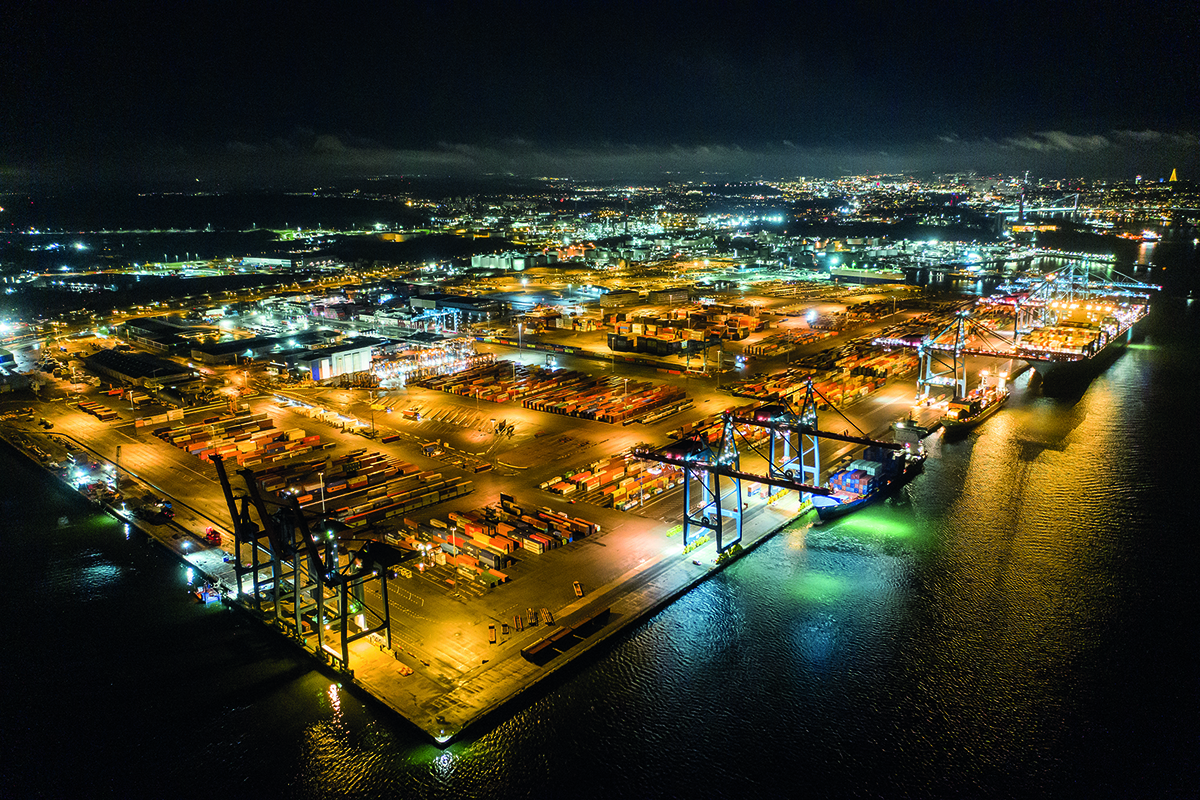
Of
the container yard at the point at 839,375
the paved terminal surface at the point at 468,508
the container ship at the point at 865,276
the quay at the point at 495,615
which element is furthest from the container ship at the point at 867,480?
the container ship at the point at 865,276

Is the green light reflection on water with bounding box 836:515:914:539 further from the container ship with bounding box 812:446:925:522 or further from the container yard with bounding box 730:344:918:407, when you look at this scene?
the container yard with bounding box 730:344:918:407

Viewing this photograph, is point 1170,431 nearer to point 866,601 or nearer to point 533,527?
point 866,601

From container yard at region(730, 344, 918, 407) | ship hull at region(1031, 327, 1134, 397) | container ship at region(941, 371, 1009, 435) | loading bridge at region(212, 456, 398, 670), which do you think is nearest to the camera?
loading bridge at region(212, 456, 398, 670)

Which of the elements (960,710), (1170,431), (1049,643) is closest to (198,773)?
(960,710)

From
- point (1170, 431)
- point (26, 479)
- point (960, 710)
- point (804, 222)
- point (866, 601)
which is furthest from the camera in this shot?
point (804, 222)

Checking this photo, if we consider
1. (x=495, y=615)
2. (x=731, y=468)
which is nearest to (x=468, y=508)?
(x=495, y=615)

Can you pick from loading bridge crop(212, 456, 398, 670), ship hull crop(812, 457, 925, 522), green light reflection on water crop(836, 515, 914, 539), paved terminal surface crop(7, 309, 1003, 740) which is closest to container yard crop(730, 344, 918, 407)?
paved terminal surface crop(7, 309, 1003, 740)
